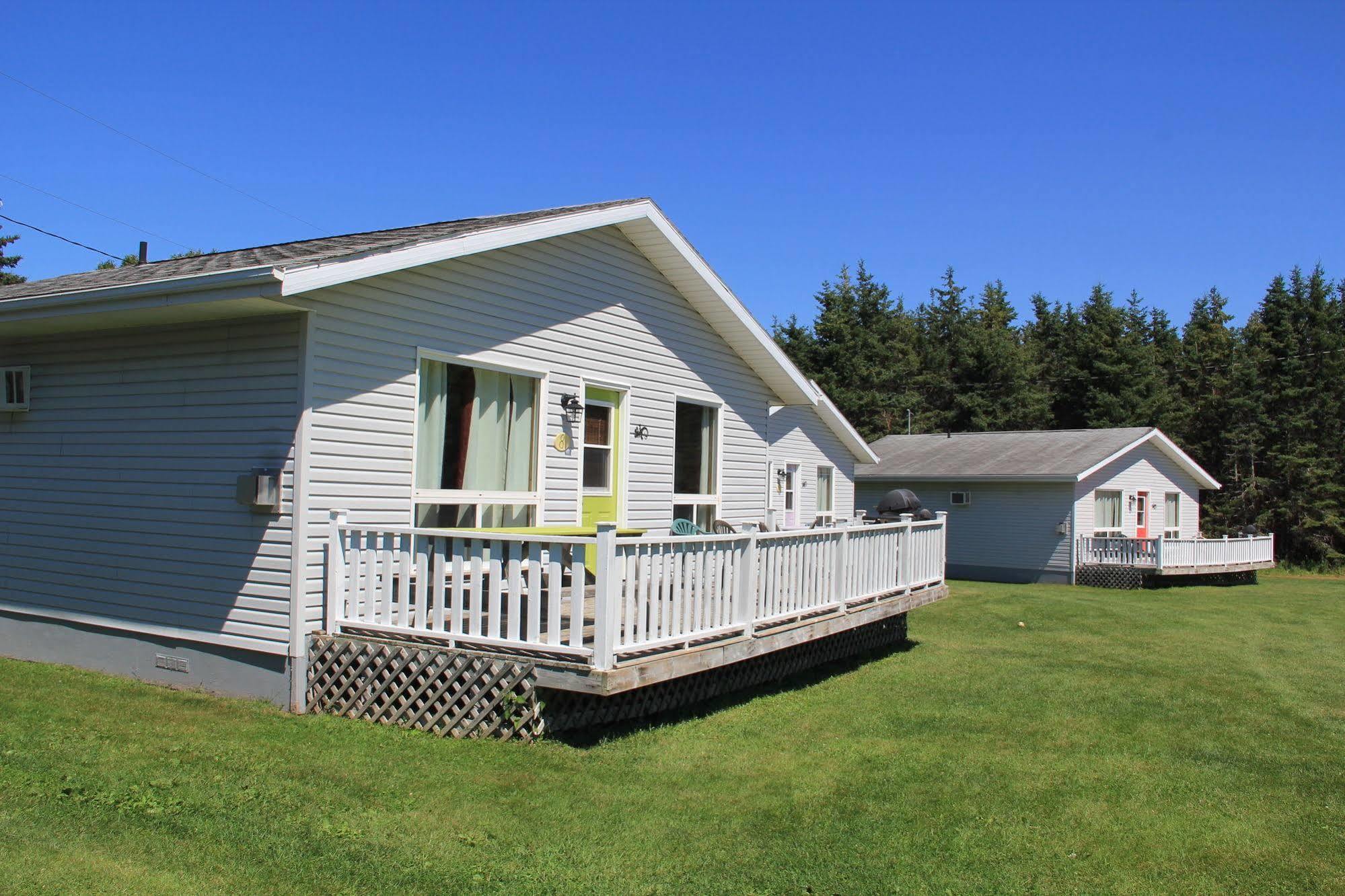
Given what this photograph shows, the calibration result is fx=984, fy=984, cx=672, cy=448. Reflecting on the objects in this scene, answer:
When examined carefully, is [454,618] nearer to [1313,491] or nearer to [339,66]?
[339,66]

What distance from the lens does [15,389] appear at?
897 cm

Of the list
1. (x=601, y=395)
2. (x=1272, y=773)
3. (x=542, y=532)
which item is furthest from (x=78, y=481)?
(x=1272, y=773)

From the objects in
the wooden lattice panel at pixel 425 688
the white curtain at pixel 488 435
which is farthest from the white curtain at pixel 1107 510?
the wooden lattice panel at pixel 425 688

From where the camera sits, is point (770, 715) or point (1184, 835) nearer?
point (1184, 835)

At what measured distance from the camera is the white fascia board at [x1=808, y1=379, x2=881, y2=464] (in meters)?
21.4

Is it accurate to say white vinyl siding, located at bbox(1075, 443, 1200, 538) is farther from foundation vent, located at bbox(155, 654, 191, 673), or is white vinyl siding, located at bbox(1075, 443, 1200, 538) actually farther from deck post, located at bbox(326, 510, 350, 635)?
foundation vent, located at bbox(155, 654, 191, 673)

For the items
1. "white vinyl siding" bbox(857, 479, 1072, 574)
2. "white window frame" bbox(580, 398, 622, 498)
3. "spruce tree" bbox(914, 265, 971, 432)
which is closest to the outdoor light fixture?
"white window frame" bbox(580, 398, 622, 498)

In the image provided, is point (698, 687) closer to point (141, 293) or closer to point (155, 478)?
point (155, 478)

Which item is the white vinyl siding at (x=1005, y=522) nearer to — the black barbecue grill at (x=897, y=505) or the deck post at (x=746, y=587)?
the black barbecue grill at (x=897, y=505)

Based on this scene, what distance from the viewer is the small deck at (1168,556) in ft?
78.3

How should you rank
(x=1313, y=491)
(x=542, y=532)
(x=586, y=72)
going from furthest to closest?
(x=1313, y=491) → (x=586, y=72) → (x=542, y=532)

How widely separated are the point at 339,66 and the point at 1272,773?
19.8 meters

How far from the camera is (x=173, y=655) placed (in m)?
7.82

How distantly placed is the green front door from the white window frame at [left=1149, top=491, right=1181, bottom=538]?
23.6 meters
